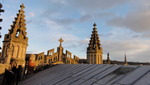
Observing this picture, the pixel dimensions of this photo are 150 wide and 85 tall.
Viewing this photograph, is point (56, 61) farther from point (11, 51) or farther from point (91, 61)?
point (11, 51)

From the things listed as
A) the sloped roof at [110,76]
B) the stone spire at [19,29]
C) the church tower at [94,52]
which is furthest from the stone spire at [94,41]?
the sloped roof at [110,76]

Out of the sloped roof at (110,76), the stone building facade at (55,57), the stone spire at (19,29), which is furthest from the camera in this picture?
the stone building facade at (55,57)

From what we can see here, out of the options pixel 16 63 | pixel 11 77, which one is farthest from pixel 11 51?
pixel 11 77

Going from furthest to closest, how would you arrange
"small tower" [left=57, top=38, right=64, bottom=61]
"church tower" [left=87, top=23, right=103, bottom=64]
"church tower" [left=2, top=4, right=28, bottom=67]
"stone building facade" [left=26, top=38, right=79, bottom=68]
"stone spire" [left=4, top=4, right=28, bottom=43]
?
"small tower" [left=57, top=38, right=64, bottom=61] < "church tower" [left=87, top=23, right=103, bottom=64] < "stone building facade" [left=26, top=38, right=79, bottom=68] < "stone spire" [left=4, top=4, right=28, bottom=43] < "church tower" [left=2, top=4, right=28, bottom=67]

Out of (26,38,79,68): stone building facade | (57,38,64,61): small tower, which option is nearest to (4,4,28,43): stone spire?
(26,38,79,68): stone building facade

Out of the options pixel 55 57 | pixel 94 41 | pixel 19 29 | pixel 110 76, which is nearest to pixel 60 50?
pixel 55 57

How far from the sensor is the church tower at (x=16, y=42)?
18188mm

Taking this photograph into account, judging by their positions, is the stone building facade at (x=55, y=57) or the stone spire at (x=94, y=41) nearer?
the stone building facade at (x=55, y=57)

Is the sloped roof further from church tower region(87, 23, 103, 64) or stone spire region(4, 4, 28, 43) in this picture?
church tower region(87, 23, 103, 64)

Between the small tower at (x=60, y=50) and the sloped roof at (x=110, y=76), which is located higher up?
the small tower at (x=60, y=50)

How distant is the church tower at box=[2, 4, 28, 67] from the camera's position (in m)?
18.2

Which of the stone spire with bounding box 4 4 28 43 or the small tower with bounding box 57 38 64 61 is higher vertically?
the stone spire with bounding box 4 4 28 43

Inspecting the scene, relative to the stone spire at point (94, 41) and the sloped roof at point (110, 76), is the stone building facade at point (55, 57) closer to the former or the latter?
the stone spire at point (94, 41)

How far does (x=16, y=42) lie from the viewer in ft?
62.6
